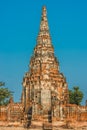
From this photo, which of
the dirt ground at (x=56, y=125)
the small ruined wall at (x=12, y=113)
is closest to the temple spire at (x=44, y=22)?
the small ruined wall at (x=12, y=113)

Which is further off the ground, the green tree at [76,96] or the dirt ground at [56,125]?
the green tree at [76,96]

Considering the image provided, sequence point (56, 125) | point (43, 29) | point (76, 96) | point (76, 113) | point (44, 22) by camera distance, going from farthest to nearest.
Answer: point (76, 96) < point (44, 22) < point (43, 29) < point (76, 113) < point (56, 125)

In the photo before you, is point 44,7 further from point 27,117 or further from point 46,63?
point 27,117

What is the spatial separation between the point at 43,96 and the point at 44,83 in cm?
139

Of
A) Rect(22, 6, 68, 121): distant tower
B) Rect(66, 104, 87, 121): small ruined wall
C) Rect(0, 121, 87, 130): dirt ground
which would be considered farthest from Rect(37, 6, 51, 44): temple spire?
Rect(0, 121, 87, 130): dirt ground

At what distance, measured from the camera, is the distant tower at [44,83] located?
4378 centimetres

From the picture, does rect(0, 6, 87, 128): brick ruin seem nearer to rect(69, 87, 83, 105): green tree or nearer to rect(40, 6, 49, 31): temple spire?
rect(40, 6, 49, 31): temple spire

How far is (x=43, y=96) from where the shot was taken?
44.8 m

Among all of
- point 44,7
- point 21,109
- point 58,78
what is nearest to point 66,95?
point 58,78

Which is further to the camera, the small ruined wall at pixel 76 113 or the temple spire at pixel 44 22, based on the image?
the temple spire at pixel 44 22

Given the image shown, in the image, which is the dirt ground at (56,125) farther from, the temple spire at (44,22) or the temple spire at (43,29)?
the temple spire at (44,22)

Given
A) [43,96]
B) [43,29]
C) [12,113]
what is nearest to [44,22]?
[43,29]

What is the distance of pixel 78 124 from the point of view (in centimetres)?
4441

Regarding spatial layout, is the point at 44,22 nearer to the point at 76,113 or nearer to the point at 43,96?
the point at 43,96
